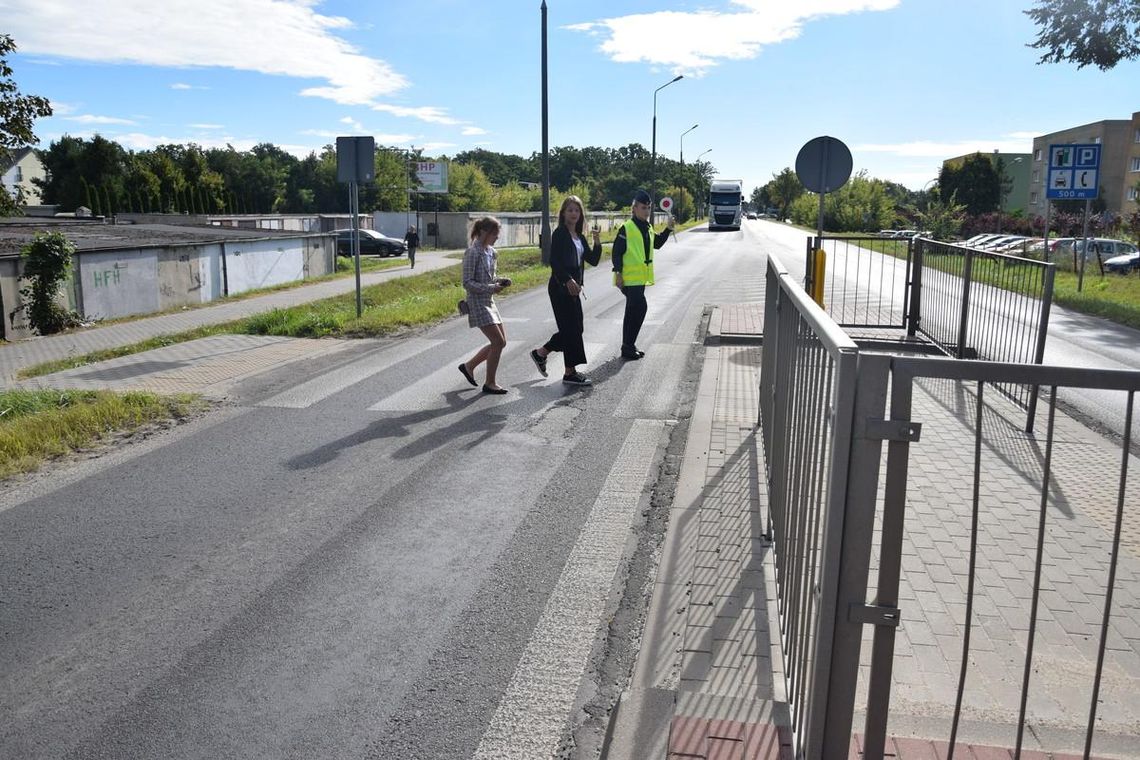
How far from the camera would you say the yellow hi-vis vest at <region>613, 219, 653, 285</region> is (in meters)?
10.8

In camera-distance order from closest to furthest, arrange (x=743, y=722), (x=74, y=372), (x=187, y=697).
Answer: (x=743, y=722), (x=187, y=697), (x=74, y=372)

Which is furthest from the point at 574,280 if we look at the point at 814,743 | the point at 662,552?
the point at 814,743

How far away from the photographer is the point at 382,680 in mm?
3650

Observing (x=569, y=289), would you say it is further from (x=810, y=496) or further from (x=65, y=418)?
(x=810, y=496)

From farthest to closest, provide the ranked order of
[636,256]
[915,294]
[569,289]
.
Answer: [915,294] → [636,256] → [569,289]

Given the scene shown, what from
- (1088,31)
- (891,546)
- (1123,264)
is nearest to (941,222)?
(1123,264)

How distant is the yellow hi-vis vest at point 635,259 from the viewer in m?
10.8

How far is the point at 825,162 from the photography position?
967 cm

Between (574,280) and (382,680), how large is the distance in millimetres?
6344

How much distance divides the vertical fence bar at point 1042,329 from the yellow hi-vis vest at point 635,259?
4.47 metres

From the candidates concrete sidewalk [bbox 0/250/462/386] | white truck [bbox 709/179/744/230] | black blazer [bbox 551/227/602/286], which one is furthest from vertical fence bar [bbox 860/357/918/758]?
white truck [bbox 709/179/744/230]

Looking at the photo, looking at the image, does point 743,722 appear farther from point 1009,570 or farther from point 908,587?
point 1009,570

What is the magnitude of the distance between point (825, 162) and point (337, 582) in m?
7.17

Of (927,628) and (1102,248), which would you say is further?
(1102,248)
